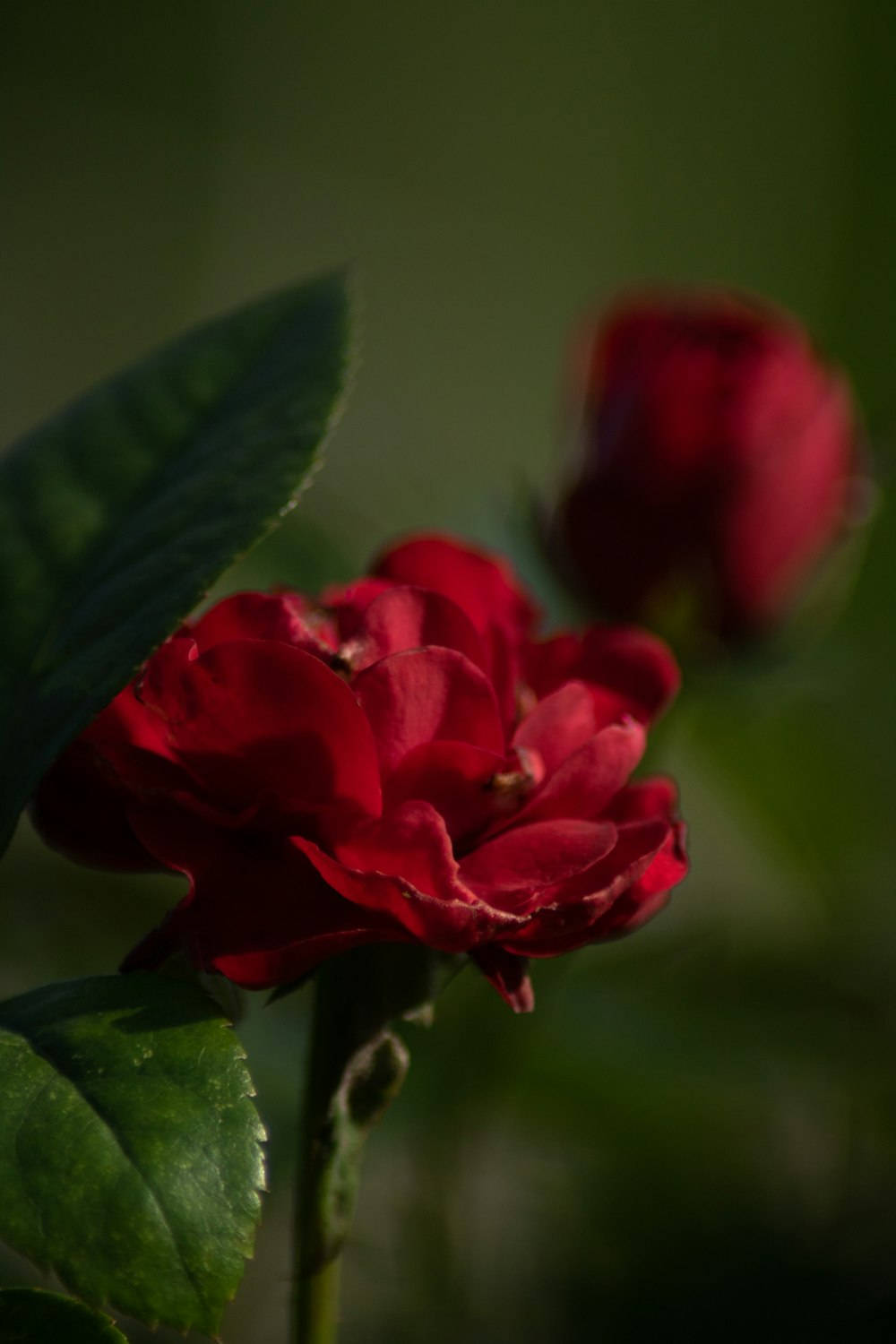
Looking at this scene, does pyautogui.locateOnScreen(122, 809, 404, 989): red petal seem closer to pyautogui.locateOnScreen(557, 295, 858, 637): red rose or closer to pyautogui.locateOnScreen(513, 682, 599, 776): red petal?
pyautogui.locateOnScreen(513, 682, 599, 776): red petal

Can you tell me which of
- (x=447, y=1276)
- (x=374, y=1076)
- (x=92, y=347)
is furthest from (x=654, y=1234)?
(x=92, y=347)

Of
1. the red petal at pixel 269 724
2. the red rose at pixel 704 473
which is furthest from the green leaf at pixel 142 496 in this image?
the red rose at pixel 704 473

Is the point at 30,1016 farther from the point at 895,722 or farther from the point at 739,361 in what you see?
the point at 895,722

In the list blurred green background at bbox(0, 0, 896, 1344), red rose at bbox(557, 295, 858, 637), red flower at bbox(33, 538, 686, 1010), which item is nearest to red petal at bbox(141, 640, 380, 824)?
red flower at bbox(33, 538, 686, 1010)

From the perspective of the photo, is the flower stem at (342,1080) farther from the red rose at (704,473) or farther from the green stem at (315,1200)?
the red rose at (704,473)

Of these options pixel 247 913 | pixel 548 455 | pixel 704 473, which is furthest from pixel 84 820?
pixel 548 455

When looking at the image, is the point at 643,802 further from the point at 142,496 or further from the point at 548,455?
the point at 548,455

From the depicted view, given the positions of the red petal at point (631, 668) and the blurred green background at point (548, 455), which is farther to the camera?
the blurred green background at point (548, 455)
